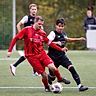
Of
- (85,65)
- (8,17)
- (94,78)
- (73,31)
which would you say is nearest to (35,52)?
(94,78)

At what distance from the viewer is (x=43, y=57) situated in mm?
11422

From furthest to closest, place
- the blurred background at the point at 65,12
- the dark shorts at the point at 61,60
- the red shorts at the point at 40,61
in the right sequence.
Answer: the blurred background at the point at 65,12
the dark shorts at the point at 61,60
the red shorts at the point at 40,61

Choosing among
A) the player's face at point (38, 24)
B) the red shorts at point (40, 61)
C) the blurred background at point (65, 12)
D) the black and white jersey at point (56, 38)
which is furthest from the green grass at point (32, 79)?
the blurred background at point (65, 12)

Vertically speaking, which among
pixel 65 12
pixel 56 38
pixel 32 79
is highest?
pixel 56 38

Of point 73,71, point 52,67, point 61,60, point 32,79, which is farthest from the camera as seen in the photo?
point 32,79

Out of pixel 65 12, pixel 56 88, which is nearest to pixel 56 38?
pixel 56 88

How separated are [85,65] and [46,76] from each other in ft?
22.6

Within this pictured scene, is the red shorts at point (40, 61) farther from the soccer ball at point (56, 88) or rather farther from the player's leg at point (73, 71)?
the player's leg at point (73, 71)

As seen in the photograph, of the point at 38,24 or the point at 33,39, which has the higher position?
the point at 38,24

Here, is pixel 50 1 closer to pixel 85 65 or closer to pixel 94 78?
pixel 85 65

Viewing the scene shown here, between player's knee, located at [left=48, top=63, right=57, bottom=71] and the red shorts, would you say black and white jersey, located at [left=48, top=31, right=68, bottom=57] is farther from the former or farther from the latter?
player's knee, located at [left=48, top=63, right=57, bottom=71]

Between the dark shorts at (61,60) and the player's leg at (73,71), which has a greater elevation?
the dark shorts at (61,60)

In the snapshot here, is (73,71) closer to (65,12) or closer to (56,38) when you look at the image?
(56,38)

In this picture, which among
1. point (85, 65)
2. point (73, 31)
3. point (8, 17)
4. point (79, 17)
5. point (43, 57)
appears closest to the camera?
point (43, 57)
